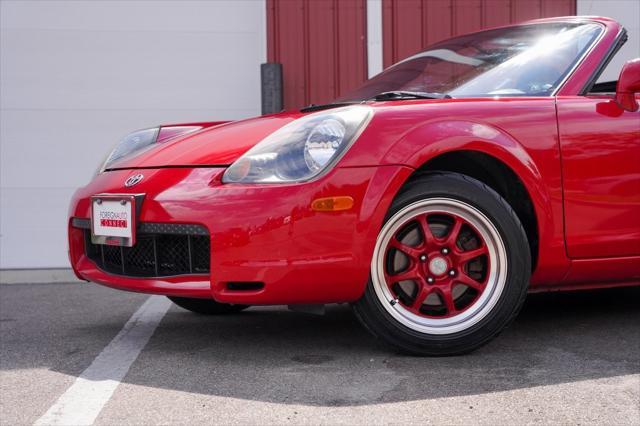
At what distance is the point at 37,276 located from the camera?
6445 mm

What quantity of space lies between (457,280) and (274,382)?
2.64ft

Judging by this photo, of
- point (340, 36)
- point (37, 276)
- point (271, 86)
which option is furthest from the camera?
point (340, 36)

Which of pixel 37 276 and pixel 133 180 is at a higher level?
pixel 133 180

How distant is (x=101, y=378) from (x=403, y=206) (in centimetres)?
117

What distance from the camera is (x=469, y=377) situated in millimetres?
2916

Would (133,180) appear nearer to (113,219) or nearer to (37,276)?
(113,219)

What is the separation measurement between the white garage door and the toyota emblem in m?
3.67

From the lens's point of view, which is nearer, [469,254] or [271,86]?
[469,254]

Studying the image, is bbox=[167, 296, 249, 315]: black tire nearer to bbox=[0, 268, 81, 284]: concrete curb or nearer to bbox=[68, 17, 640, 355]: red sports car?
bbox=[68, 17, 640, 355]: red sports car

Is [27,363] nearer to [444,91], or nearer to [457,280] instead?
[457,280]

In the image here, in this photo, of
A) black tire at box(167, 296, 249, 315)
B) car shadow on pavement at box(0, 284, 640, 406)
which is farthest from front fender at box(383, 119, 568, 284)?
black tire at box(167, 296, 249, 315)

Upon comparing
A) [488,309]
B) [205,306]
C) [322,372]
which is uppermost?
[488,309]

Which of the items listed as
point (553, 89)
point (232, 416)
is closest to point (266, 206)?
point (232, 416)

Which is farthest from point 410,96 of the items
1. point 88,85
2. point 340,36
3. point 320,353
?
point 88,85
